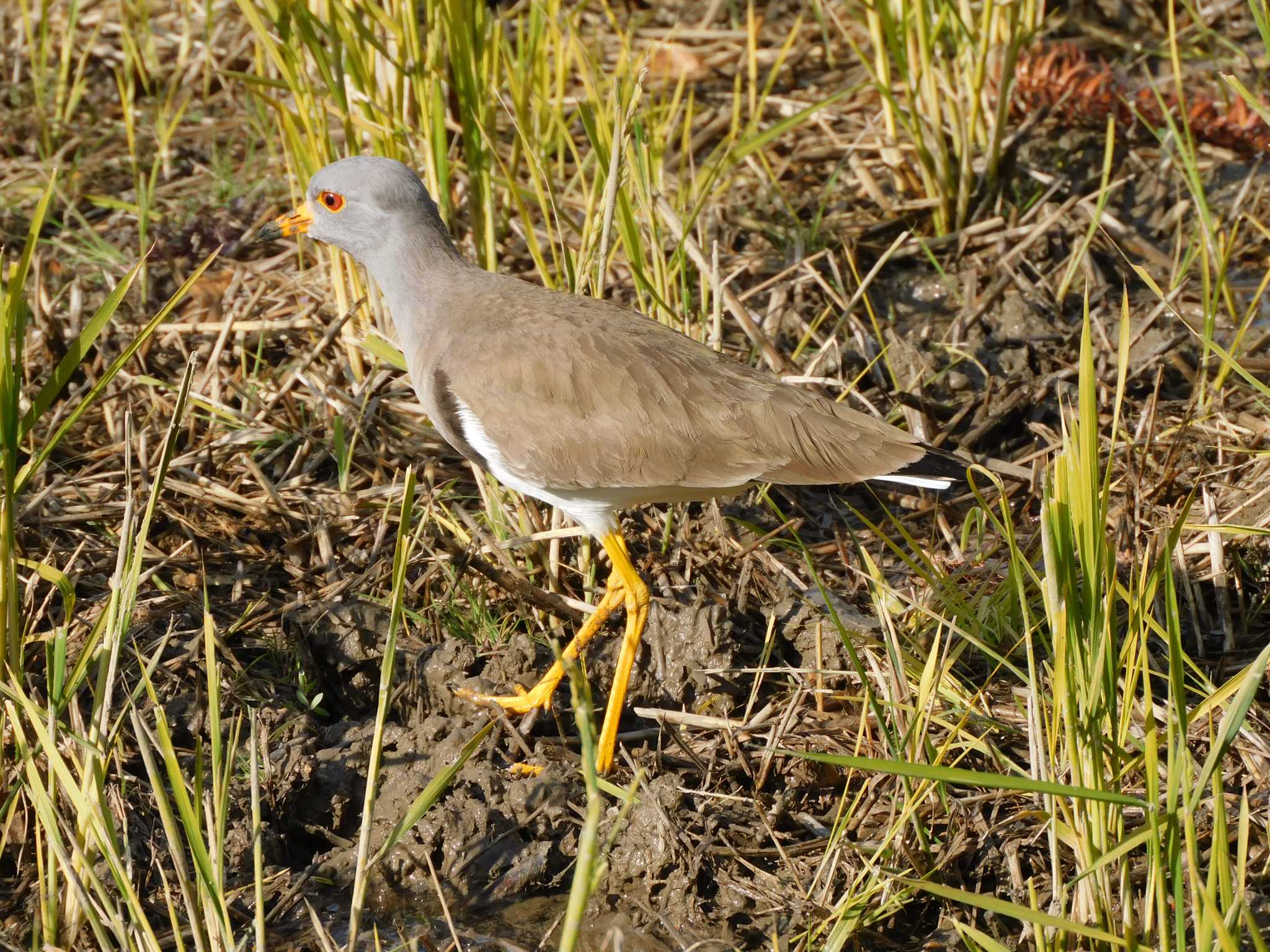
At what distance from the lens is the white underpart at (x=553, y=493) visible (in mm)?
4312

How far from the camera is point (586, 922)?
3783 mm

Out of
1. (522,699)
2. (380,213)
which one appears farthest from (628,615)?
(380,213)

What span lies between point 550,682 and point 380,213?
1716 millimetres

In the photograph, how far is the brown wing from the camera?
13.9 feet

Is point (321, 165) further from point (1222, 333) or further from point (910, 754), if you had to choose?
point (1222, 333)

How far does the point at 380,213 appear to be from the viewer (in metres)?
4.77

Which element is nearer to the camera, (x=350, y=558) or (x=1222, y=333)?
(x=350, y=558)

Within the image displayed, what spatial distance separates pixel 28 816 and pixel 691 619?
1968 mm

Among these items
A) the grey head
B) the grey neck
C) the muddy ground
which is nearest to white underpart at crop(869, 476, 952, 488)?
the muddy ground

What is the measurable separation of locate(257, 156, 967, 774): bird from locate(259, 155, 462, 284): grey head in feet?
1.13

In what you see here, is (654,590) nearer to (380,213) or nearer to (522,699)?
(522,699)

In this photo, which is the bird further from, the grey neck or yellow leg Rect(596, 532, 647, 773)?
the grey neck

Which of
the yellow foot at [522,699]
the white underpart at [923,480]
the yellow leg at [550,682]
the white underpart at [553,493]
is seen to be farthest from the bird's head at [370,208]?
the white underpart at [923,480]

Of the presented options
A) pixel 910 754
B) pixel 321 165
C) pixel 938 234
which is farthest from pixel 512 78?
pixel 910 754
